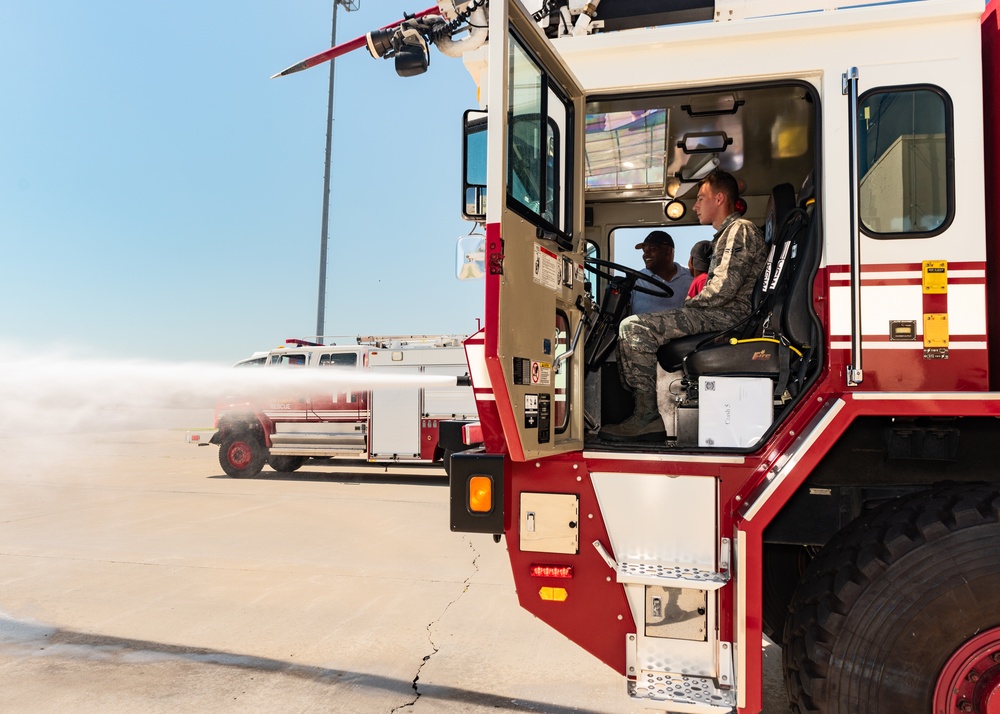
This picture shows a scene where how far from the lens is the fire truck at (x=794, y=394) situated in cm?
247

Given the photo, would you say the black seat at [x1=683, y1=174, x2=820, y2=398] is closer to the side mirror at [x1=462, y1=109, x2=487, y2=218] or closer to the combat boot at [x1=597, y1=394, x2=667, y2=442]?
the combat boot at [x1=597, y1=394, x2=667, y2=442]

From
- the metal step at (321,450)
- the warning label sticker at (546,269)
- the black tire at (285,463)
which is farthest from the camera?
the black tire at (285,463)

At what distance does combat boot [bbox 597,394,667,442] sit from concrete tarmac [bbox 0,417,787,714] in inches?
58.0

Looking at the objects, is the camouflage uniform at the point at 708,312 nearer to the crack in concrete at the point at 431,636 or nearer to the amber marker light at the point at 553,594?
the amber marker light at the point at 553,594

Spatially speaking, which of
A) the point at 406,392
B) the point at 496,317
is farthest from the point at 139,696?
the point at 406,392

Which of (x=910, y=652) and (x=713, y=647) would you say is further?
(x=713, y=647)

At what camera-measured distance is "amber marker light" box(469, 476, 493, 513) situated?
295 centimetres

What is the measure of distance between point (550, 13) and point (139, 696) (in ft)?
13.7

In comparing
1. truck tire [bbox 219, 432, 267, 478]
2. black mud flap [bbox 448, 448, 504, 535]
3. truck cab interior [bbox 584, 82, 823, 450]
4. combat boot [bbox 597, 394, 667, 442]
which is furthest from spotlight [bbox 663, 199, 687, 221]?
truck tire [bbox 219, 432, 267, 478]

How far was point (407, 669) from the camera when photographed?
427 cm

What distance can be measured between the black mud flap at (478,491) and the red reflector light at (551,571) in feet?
0.73

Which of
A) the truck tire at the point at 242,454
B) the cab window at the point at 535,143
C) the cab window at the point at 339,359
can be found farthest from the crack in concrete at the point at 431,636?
the truck tire at the point at 242,454

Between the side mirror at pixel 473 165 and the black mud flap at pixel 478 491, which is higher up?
the side mirror at pixel 473 165

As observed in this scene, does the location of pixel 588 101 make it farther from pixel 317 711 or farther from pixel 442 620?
pixel 442 620
